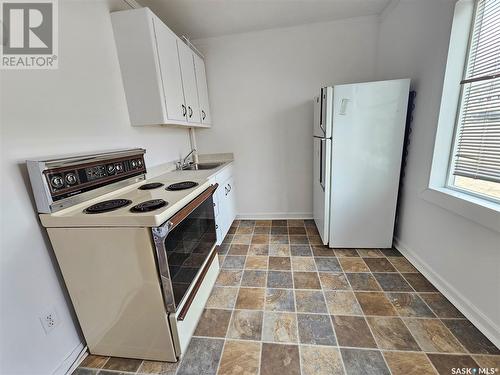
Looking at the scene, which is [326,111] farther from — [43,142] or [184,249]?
[43,142]

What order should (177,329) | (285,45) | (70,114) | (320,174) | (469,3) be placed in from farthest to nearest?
(285,45) → (320,174) → (469,3) → (70,114) → (177,329)

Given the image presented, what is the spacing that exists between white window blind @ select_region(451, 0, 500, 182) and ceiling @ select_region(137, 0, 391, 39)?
119cm

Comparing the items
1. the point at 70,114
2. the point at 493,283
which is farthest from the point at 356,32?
the point at 70,114

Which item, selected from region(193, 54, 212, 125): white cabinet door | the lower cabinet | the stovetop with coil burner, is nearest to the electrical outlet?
the stovetop with coil burner

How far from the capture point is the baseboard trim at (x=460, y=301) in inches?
48.1

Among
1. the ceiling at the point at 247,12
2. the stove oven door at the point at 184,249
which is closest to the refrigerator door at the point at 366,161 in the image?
the ceiling at the point at 247,12

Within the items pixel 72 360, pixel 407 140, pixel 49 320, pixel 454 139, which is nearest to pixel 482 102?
pixel 454 139

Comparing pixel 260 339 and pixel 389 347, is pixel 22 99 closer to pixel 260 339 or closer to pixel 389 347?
pixel 260 339

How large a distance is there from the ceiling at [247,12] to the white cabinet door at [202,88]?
1.12ft

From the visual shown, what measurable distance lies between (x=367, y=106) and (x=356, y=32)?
1.23 meters

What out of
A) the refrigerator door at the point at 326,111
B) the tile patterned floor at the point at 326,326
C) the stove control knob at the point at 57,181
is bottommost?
the tile patterned floor at the point at 326,326

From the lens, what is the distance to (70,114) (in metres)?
1.28

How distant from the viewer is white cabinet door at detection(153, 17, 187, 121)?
1695 millimetres
